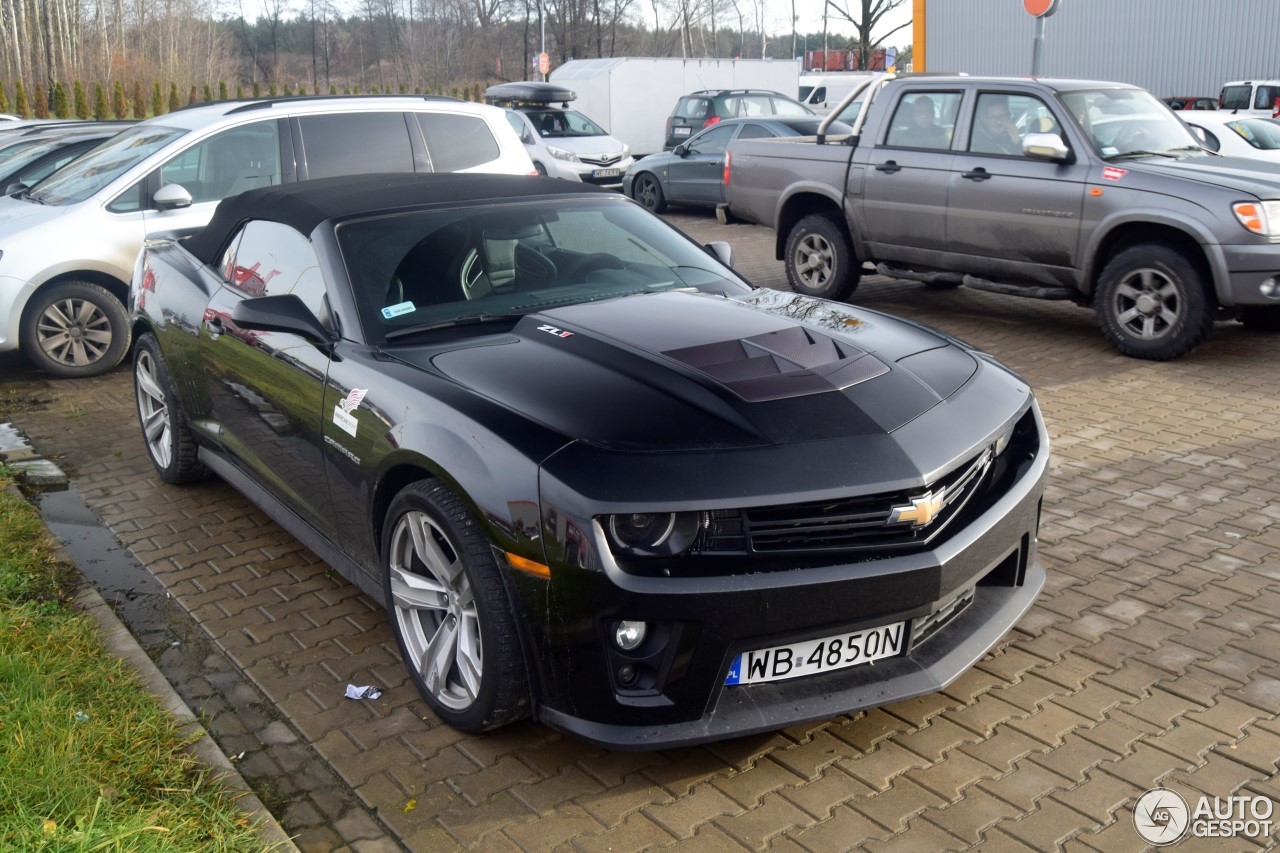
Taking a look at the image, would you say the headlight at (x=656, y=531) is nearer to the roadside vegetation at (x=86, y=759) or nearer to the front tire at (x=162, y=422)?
the roadside vegetation at (x=86, y=759)

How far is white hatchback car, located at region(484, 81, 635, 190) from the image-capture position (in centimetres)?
1939

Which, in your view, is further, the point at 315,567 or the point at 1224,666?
the point at 315,567

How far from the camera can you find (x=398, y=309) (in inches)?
163

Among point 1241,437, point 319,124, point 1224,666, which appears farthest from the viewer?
point 319,124

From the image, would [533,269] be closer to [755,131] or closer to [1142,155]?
[1142,155]

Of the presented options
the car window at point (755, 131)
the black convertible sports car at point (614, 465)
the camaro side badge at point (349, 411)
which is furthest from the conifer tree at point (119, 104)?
the camaro side badge at point (349, 411)

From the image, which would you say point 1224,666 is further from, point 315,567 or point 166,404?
point 166,404

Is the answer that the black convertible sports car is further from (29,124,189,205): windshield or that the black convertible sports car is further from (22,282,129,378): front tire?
(29,124,189,205): windshield

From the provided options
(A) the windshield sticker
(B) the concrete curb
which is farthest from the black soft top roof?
(B) the concrete curb

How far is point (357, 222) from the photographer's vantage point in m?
4.36

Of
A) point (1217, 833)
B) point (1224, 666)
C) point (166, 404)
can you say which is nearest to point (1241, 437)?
point (1224, 666)

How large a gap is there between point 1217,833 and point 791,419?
156 cm

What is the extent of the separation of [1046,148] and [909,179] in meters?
1.30

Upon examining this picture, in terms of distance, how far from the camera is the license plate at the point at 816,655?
311cm
